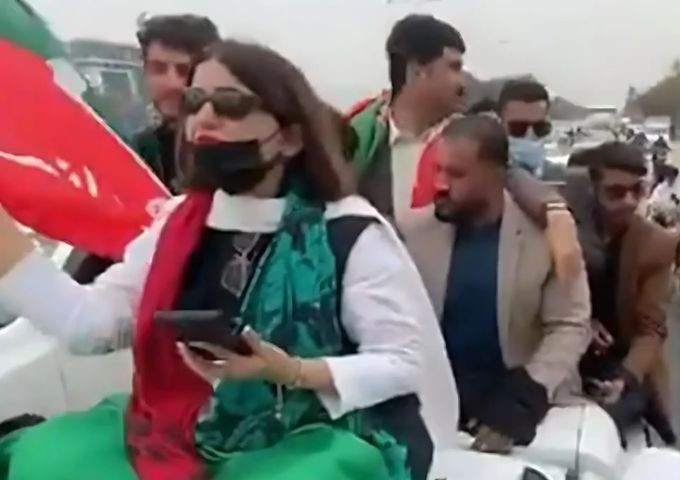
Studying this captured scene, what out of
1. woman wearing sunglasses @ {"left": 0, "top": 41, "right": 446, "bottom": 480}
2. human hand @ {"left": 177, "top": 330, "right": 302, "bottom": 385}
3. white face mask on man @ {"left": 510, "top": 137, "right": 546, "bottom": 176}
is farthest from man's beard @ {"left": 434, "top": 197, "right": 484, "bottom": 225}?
human hand @ {"left": 177, "top": 330, "right": 302, "bottom": 385}

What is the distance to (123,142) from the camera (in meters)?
1.69

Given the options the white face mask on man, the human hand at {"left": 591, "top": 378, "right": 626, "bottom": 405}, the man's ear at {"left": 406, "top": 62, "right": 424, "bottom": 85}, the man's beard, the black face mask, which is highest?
the black face mask

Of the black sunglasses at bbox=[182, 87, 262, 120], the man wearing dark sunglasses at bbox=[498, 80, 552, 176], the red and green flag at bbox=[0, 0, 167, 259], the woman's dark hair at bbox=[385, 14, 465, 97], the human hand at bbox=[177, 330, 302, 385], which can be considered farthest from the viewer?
the man wearing dark sunglasses at bbox=[498, 80, 552, 176]

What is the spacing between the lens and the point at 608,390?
180 cm

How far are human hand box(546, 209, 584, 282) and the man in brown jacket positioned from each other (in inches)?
4.9

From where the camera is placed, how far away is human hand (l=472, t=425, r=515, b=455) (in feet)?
5.06

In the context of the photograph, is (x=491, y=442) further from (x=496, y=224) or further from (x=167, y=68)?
A: (x=167, y=68)

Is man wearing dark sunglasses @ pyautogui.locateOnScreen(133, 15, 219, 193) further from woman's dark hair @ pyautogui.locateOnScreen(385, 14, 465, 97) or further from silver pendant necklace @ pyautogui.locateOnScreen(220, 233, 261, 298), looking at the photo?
silver pendant necklace @ pyautogui.locateOnScreen(220, 233, 261, 298)

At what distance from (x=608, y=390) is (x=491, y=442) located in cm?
32

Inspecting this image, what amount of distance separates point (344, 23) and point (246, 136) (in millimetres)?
747

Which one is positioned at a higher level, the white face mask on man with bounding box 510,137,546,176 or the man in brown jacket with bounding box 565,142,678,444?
the white face mask on man with bounding box 510,137,546,176

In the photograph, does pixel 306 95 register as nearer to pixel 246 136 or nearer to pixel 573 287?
pixel 246 136

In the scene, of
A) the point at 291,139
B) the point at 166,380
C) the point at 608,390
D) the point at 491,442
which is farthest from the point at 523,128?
the point at 166,380

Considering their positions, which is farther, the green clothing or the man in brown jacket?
the man in brown jacket
